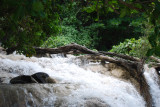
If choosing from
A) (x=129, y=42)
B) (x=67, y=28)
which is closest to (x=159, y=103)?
(x=129, y=42)

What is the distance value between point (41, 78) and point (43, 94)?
1.64 m

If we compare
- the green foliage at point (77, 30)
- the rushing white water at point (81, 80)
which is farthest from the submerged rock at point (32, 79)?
the green foliage at point (77, 30)

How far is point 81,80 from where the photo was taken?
252 inches

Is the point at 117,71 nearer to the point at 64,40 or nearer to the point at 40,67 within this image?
the point at 40,67

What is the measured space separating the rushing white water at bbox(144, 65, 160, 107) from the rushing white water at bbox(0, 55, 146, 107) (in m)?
0.14

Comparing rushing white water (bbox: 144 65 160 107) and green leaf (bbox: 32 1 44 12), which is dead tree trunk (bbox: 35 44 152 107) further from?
Answer: green leaf (bbox: 32 1 44 12)

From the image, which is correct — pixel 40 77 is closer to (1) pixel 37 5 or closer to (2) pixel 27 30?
(2) pixel 27 30

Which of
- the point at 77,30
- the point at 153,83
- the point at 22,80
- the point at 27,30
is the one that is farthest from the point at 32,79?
the point at 77,30

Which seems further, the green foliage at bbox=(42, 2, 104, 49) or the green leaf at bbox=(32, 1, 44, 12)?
the green foliage at bbox=(42, 2, 104, 49)

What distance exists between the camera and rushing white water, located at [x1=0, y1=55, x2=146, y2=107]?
479 centimetres

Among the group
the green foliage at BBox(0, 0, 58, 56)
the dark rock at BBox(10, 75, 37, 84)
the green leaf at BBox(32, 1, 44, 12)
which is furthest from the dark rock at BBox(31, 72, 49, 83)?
the green leaf at BBox(32, 1, 44, 12)

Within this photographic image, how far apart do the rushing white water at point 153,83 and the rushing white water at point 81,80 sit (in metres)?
0.14

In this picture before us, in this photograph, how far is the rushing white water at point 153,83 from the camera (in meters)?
7.43

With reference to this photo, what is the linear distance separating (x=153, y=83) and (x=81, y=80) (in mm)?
3450
